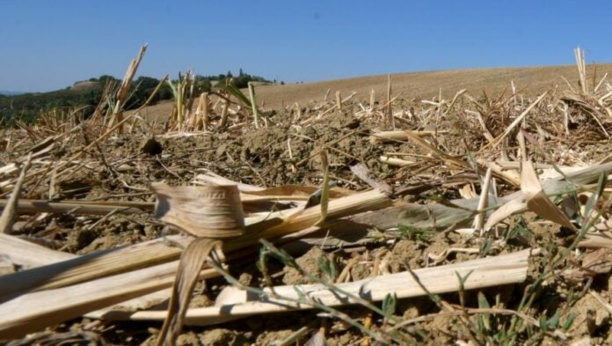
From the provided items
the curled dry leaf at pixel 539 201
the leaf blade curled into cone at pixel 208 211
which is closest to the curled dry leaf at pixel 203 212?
the leaf blade curled into cone at pixel 208 211

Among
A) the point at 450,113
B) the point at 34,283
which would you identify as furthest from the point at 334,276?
the point at 450,113

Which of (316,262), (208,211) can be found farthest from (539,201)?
(208,211)

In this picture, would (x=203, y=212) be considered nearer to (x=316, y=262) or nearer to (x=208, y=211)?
(x=208, y=211)

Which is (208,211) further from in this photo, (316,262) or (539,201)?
(539,201)

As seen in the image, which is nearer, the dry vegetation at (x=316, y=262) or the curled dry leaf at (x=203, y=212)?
the dry vegetation at (x=316, y=262)

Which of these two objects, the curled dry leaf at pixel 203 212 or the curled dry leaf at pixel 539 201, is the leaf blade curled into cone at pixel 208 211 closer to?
the curled dry leaf at pixel 203 212

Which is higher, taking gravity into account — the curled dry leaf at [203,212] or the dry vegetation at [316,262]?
the curled dry leaf at [203,212]

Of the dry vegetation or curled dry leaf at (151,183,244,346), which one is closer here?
the dry vegetation

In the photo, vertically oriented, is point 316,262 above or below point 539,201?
below

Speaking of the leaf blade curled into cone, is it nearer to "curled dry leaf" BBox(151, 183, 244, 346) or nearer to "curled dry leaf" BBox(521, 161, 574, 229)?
"curled dry leaf" BBox(151, 183, 244, 346)

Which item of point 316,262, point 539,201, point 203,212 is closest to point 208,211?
point 203,212

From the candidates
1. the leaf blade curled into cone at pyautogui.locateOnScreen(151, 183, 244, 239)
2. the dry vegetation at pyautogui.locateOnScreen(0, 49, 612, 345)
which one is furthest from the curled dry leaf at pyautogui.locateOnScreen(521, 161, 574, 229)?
the leaf blade curled into cone at pyautogui.locateOnScreen(151, 183, 244, 239)

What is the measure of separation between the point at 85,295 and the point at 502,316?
2.80 feet

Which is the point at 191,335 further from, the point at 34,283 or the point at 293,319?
the point at 34,283
